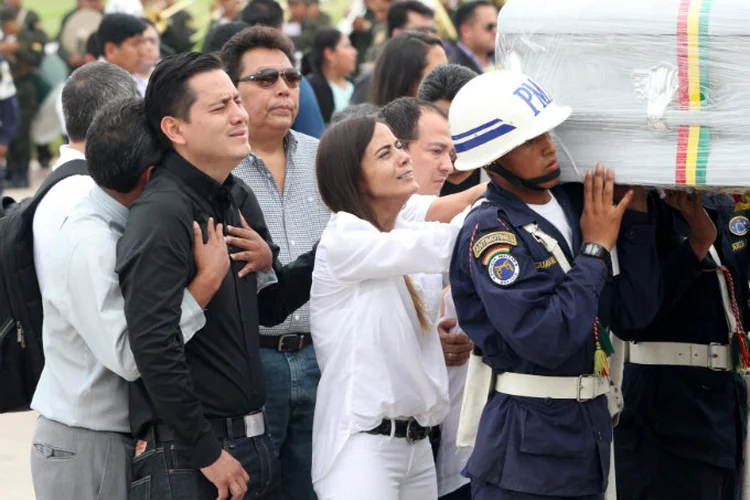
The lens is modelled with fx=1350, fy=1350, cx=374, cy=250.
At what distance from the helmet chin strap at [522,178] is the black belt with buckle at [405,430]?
0.88 meters

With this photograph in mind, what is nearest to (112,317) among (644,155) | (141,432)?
(141,432)

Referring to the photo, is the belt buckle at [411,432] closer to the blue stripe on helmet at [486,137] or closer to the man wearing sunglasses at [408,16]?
the blue stripe on helmet at [486,137]

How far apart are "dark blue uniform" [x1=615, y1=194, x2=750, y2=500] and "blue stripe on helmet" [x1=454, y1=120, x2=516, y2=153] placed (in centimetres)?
111

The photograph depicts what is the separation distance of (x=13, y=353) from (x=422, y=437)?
1280 millimetres

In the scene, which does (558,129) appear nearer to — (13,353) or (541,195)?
(541,195)

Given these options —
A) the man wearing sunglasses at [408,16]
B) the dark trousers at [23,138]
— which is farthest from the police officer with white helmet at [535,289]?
the dark trousers at [23,138]

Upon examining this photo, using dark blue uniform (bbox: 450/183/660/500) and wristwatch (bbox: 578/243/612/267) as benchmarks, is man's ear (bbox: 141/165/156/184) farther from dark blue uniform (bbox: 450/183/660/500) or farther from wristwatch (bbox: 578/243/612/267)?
wristwatch (bbox: 578/243/612/267)

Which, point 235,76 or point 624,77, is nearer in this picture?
point 624,77

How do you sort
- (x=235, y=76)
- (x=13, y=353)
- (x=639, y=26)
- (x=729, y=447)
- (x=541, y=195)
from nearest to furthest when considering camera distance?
(x=639, y=26)
(x=541, y=195)
(x=13, y=353)
(x=729, y=447)
(x=235, y=76)

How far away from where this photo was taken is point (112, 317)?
3.62 m

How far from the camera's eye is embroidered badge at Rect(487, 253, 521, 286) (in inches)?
139

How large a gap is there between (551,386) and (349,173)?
0.98 metres

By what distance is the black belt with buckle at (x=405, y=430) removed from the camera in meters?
4.05

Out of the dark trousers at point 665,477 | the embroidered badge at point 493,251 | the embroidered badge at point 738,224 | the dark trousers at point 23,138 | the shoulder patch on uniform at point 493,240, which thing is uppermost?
the dark trousers at point 23,138
